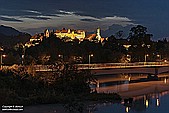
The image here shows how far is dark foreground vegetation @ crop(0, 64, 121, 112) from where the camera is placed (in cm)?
3259

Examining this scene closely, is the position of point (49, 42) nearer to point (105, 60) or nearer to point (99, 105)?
point (105, 60)

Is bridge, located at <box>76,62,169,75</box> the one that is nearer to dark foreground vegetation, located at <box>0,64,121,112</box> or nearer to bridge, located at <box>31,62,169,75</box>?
bridge, located at <box>31,62,169,75</box>

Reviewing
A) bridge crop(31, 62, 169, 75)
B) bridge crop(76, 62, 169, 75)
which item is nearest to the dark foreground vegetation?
bridge crop(31, 62, 169, 75)

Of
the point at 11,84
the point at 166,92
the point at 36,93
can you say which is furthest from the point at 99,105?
the point at 166,92

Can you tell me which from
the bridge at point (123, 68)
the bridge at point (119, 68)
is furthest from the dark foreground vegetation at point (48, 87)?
the bridge at point (123, 68)

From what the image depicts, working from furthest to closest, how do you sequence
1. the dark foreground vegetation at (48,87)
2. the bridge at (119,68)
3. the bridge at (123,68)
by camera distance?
the bridge at (123,68) → the bridge at (119,68) → the dark foreground vegetation at (48,87)

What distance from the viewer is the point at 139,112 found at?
29828 mm

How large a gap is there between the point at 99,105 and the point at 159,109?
17.1ft

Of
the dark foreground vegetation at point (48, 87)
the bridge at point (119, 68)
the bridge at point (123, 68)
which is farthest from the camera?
the bridge at point (123, 68)

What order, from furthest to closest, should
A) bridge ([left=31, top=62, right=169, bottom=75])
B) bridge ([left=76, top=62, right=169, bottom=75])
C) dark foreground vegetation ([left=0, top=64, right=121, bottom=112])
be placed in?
bridge ([left=76, top=62, right=169, bottom=75]), bridge ([left=31, top=62, right=169, bottom=75]), dark foreground vegetation ([left=0, top=64, right=121, bottom=112])

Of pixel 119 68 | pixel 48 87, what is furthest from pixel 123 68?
pixel 48 87

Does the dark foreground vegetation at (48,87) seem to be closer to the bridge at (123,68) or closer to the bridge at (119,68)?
the bridge at (119,68)

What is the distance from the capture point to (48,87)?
37.8m

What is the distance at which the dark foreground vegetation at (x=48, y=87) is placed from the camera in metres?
32.6
